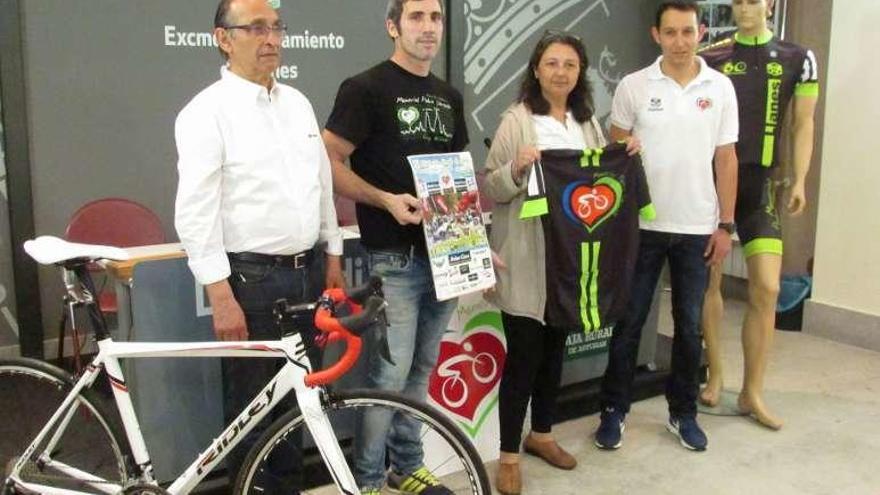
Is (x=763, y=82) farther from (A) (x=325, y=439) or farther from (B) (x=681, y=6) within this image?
(A) (x=325, y=439)

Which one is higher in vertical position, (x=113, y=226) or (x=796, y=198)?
(x=796, y=198)

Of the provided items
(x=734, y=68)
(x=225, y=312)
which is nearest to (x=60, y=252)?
(x=225, y=312)

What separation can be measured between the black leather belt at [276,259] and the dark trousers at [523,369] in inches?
31.0

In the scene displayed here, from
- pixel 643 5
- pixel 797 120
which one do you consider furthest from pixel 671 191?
pixel 643 5

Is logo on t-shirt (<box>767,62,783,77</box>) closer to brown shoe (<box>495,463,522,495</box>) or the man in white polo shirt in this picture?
the man in white polo shirt

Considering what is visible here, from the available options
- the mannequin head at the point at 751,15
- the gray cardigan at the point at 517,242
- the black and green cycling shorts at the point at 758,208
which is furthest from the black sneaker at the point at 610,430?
the mannequin head at the point at 751,15

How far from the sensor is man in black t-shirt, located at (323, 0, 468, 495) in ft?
7.57

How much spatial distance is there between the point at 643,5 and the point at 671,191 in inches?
144

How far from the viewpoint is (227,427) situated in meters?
2.16

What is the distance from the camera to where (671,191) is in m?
2.96

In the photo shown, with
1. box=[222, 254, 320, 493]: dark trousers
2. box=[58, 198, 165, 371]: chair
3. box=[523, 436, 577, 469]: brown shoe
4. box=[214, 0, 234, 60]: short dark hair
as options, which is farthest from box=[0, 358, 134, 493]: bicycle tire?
box=[523, 436, 577, 469]: brown shoe

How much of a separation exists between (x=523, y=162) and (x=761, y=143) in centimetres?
138

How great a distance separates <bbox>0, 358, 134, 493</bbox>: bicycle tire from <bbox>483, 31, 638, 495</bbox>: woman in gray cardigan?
1227 millimetres

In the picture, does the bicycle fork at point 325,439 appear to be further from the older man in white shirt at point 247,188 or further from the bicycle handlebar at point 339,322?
the older man in white shirt at point 247,188
